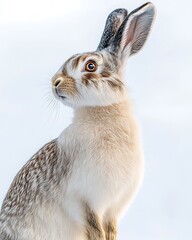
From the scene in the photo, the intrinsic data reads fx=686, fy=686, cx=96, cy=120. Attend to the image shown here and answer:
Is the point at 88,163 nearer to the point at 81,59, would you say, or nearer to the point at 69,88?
the point at 69,88

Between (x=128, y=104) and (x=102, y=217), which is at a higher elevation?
(x=128, y=104)

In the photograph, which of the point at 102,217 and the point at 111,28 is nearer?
the point at 102,217

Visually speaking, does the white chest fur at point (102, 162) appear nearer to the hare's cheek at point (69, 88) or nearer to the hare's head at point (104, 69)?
the hare's head at point (104, 69)

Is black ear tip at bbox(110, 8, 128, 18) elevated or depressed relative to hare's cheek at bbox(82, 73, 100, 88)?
elevated

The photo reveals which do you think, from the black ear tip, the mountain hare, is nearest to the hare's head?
the mountain hare

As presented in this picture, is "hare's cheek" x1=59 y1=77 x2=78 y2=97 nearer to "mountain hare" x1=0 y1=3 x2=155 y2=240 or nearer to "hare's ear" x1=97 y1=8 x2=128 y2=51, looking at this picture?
"mountain hare" x1=0 y1=3 x2=155 y2=240

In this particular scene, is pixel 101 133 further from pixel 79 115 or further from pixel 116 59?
pixel 116 59

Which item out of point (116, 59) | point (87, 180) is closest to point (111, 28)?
point (116, 59)

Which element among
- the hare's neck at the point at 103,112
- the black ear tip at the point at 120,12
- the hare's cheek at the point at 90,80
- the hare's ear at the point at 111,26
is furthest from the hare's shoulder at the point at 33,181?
the black ear tip at the point at 120,12
